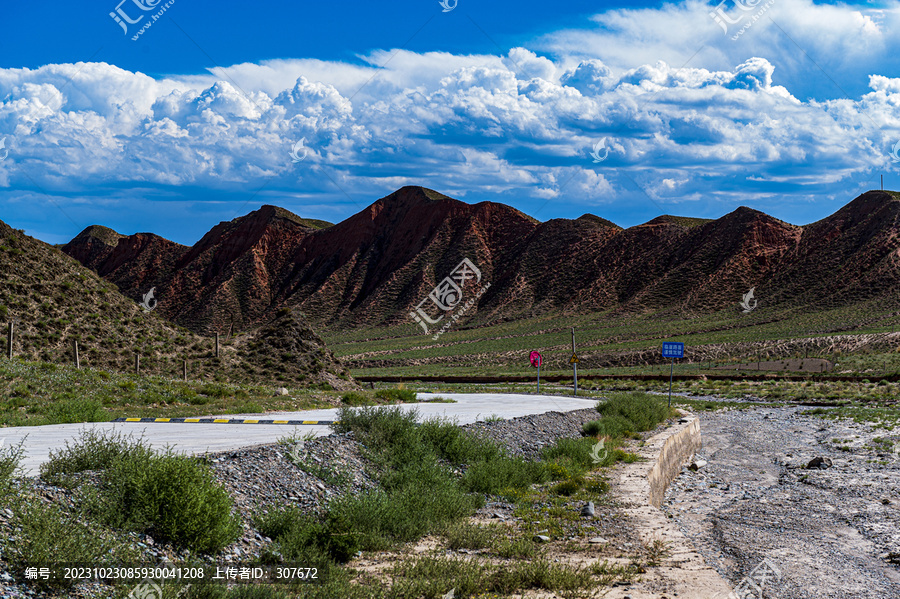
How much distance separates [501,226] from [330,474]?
369ft

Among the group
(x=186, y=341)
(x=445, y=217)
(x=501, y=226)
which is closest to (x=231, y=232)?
(x=445, y=217)

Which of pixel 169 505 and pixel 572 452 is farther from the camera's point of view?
pixel 572 452

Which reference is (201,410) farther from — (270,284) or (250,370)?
(270,284)

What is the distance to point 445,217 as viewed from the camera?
120 metres

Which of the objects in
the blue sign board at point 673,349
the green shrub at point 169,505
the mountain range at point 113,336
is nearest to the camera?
the green shrub at point 169,505

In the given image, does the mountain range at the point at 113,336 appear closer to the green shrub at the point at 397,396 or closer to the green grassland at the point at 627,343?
the green shrub at the point at 397,396

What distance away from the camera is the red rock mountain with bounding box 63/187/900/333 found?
A: 278 ft
